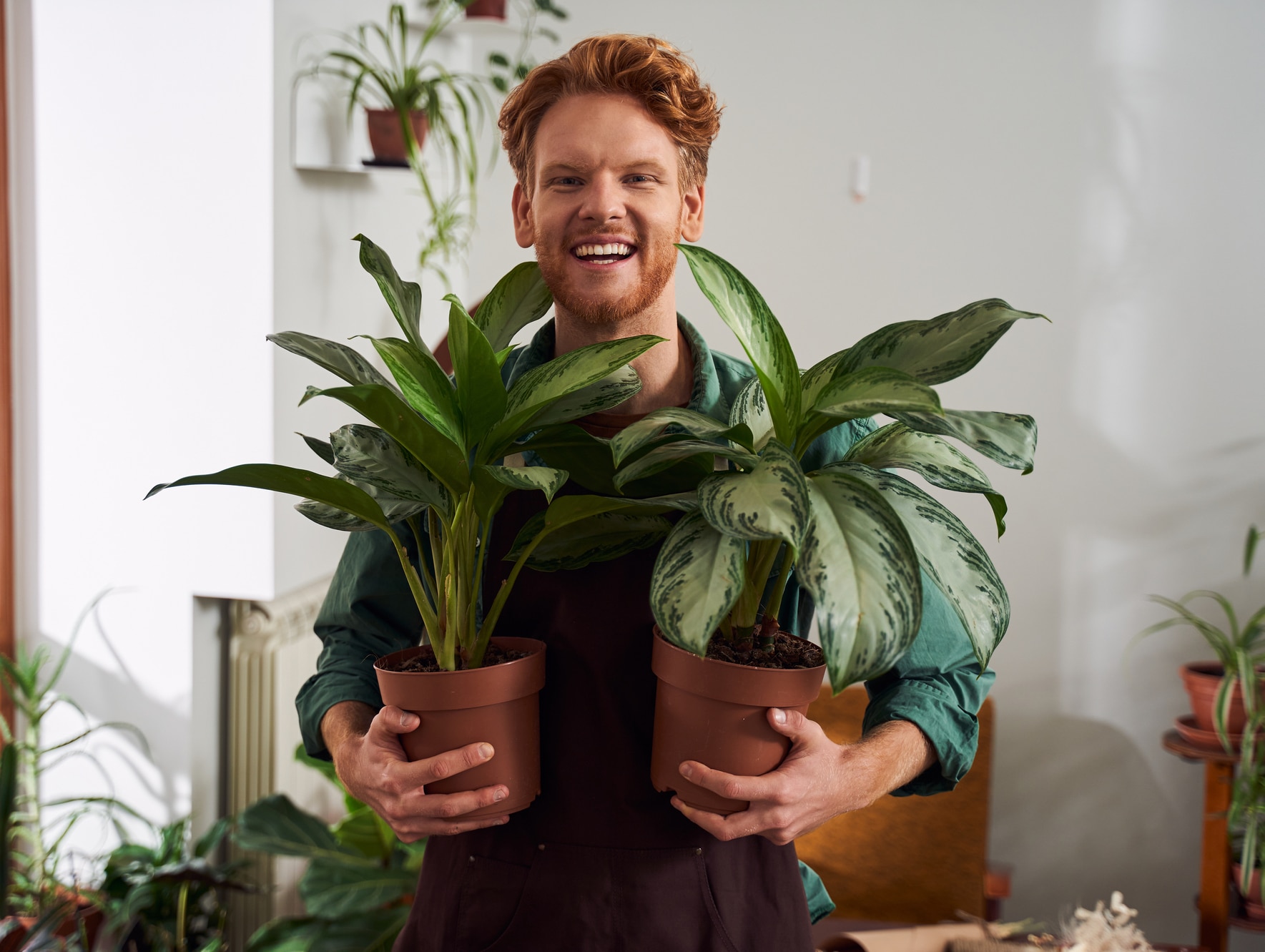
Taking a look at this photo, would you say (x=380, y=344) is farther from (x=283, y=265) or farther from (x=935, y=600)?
(x=283, y=265)

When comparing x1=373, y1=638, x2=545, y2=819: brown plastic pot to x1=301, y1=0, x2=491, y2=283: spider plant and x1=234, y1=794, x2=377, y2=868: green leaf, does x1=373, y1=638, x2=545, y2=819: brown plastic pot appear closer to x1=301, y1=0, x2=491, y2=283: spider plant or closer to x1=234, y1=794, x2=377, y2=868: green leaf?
x1=234, y1=794, x2=377, y2=868: green leaf

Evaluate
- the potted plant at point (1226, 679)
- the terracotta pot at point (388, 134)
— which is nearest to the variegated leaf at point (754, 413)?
the terracotta pot at point (388, 134)

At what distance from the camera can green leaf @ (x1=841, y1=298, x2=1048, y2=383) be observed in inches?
30.8

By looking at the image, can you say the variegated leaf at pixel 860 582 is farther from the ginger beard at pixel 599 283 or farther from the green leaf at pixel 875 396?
the ginger beard at pixel 599 283

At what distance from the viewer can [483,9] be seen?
262 centimetres

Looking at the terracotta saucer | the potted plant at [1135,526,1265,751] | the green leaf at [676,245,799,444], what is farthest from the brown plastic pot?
the terracotta saucer

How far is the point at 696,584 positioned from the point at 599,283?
17.9 inches

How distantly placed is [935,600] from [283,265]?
1657mm

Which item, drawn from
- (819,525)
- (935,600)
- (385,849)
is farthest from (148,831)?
(819,525)

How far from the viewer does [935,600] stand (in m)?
1.05

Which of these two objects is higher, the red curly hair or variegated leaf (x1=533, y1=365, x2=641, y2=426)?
the red curly hair

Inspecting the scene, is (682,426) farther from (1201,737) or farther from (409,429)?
(1201,737)

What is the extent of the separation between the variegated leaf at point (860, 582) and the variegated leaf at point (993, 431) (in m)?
0.07

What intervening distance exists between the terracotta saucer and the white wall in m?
0.29
